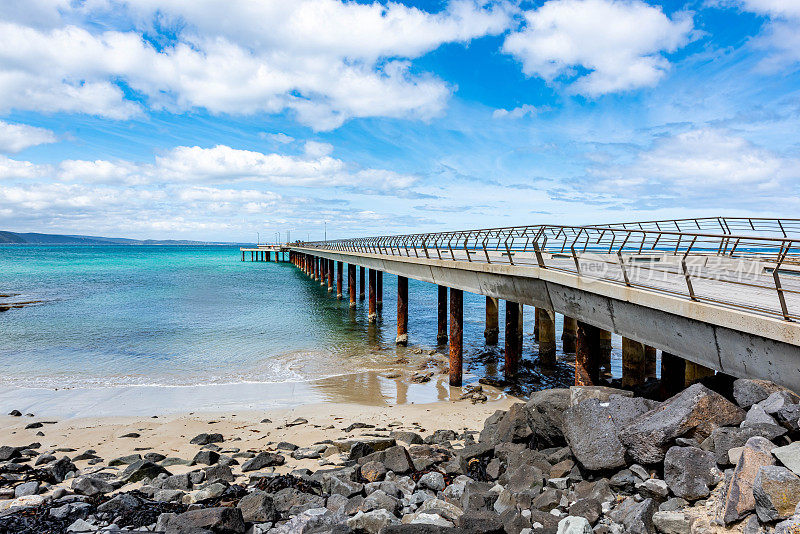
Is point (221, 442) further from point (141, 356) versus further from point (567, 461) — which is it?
point (141, 356)

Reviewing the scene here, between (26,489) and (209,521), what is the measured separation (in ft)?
11.4

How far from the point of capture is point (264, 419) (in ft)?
38.2

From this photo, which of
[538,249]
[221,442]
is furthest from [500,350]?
[221,442]

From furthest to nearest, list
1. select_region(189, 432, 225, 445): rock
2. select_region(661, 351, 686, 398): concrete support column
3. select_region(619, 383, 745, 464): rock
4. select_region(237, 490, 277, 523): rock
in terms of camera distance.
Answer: select_region(189, 432, 225, 445): rock, select_region(661, 351, 686, 398): concrete support column, select_region(237, 490, 277, 523): rock, select_region(619, 383, 745, 464): rock

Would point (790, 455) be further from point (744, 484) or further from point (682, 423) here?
point (682, 423)

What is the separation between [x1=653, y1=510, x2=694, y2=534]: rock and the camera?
455 centimetres

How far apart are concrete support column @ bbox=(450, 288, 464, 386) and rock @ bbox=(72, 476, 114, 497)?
997 centimetres

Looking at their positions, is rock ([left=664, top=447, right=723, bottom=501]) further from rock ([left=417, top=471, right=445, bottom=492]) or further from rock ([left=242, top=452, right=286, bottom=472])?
rock ([left=242, top=452, right=286, bottom=472])

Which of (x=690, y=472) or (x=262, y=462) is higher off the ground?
(x=690, y=472)

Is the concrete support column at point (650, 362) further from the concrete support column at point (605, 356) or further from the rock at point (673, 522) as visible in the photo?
the rock at point (673, 522)

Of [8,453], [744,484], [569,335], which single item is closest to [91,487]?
[8,453]

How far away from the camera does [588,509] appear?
518 centimetres

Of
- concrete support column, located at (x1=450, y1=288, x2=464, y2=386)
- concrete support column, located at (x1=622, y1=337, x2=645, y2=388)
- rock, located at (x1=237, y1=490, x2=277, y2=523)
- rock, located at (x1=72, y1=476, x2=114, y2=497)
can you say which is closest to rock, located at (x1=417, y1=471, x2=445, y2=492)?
rock, located at (x1=237, y1=490, x2=277, y2=523)

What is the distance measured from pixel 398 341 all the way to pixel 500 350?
4408 mm
